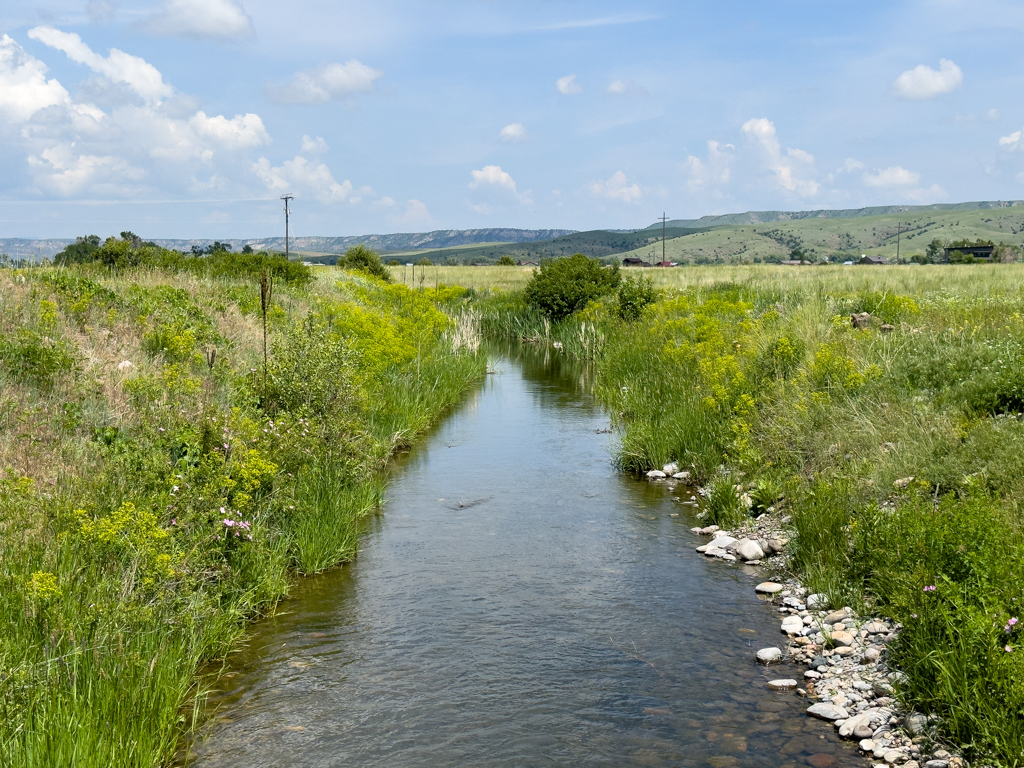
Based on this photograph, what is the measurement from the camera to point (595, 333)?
2709cm

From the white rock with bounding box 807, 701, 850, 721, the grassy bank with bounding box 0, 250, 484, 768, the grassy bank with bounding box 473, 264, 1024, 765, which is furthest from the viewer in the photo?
the white rock with bounding box 807, 701, 850, 721

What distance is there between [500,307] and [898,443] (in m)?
29.9

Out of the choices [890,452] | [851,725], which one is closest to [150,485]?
[851,725]

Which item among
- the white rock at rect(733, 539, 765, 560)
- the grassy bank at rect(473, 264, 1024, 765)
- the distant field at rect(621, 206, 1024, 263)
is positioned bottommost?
the white rock at rect(733, 539, 765, 560)

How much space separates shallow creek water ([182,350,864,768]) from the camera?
18.4 ft

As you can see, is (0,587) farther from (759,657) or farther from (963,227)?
(963,227)

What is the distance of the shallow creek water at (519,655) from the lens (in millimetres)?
5594

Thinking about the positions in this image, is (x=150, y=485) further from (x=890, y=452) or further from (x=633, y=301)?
(x=633, y=301)

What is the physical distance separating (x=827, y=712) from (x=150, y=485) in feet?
19.4

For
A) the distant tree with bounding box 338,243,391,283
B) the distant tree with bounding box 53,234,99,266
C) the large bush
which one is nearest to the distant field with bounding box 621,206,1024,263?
the distant tree with bounding box 338,243,391,283

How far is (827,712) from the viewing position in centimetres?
588

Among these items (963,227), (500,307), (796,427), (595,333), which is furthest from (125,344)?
(963,227)

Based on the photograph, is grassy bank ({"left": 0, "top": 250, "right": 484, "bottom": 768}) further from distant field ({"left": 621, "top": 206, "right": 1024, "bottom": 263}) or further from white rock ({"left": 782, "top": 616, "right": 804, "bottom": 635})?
distant field ({"left": 621, "top": 206, "right": 1024, "bottom": 263})

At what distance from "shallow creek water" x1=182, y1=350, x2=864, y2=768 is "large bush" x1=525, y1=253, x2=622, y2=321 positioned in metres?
20.8
